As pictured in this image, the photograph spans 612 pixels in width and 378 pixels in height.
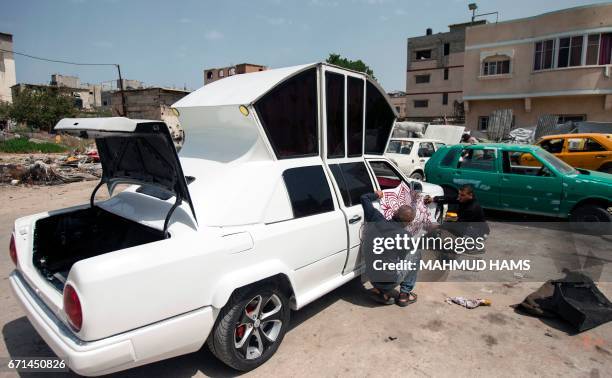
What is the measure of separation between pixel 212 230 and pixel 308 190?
1135 mm

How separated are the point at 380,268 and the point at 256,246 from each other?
1.72 m

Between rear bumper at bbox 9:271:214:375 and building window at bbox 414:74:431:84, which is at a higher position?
building window at bbox 414:74:431:84

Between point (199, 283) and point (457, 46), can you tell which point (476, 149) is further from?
point (457, 46)

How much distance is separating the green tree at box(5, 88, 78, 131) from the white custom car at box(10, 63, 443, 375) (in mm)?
37514

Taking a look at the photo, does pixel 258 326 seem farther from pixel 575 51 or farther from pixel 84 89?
pixel 84 89

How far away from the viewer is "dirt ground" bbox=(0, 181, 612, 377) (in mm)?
3049

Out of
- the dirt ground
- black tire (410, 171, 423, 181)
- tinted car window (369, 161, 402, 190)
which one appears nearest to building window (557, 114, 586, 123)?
black tire (410, 171, 423, 181)

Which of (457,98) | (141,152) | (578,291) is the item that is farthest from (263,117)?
(457,98)

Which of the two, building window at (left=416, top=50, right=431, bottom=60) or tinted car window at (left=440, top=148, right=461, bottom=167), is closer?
tinted car window at (left=440, top=148, right=461, bottom=167)

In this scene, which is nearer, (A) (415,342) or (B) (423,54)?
(A) (415,342)

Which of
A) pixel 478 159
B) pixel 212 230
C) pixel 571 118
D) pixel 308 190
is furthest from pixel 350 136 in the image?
pixel 571 118

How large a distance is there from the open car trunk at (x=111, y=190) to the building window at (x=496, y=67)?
81.2 ft

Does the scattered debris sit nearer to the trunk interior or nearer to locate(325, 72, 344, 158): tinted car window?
locate(325, 72, 344, 158): tinted car window

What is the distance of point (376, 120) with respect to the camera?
16.0 ft
